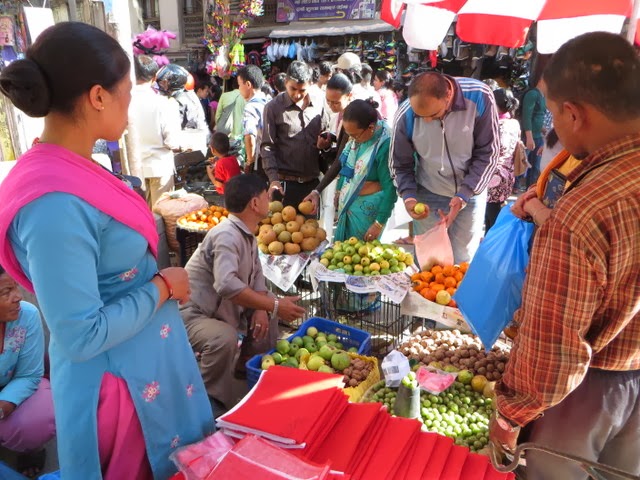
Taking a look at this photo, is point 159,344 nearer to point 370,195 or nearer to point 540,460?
point 540,460

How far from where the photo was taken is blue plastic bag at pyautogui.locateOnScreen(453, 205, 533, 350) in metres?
2.10

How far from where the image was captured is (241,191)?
10.4 ft

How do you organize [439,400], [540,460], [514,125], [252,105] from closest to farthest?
[540,460] → [439,400] → [514,125] → [252,105]

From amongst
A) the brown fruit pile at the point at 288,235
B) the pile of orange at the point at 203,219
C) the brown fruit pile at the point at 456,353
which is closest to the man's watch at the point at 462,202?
the brown fruit pile at the point at 456,353

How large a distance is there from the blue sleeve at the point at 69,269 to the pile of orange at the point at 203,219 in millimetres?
3572

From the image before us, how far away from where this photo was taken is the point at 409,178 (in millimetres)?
4043

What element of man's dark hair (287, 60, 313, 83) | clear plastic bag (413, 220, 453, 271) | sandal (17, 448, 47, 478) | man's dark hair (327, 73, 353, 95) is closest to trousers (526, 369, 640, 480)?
clear plastic bag (413, 220, 453, 271)

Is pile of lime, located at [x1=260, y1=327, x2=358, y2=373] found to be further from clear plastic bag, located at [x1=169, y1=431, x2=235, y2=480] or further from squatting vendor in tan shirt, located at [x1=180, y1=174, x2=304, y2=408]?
clear plastic bag, located at [x1=169, y1=431, x2=235, y2=480]

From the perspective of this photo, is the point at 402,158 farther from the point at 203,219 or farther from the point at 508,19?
the point at 203,219

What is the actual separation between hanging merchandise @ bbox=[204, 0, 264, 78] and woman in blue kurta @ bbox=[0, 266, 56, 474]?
428 inches

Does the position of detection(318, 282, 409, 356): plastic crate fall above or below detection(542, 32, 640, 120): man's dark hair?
Answer: below

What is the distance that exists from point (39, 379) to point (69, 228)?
2.05 metres

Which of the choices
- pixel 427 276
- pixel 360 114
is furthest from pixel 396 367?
pixel 360 114

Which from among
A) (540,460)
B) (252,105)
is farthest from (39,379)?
(252,105)
